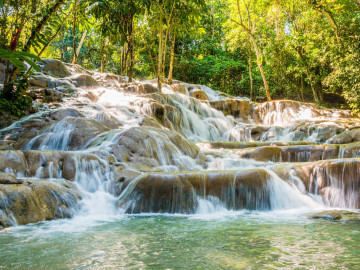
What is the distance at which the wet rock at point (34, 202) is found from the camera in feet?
13.7

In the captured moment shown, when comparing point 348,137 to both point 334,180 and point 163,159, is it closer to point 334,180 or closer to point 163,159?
point 334,180

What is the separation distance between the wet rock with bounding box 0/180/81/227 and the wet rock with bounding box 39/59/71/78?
10.9 m

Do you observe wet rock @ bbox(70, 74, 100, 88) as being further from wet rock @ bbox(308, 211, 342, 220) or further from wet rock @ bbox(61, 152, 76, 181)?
wet rock @ bbox(308, 211, 342, 220)

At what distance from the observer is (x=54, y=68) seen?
1484 cm

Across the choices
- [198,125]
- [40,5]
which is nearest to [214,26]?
[198,125]

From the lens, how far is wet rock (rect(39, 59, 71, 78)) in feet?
47.5

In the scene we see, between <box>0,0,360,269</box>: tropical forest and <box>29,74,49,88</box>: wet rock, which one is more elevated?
<box>29,74,49,88</box>: wet rock

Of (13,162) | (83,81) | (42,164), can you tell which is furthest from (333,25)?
(13,162)

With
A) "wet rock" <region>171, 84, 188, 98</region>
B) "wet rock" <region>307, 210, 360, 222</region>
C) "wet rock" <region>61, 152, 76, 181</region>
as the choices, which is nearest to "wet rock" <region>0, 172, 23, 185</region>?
"wet rock" <region>61, 152, 76, 181</region>

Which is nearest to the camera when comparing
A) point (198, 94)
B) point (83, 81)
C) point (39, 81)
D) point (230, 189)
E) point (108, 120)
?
point (230, 189)

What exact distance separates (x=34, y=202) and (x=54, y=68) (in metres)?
11.9

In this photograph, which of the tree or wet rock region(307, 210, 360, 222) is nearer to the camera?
wet rock region(307, 210, 360, 222)

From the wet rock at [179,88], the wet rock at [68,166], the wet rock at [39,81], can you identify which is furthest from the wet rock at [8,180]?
the wet rock at [179,88]

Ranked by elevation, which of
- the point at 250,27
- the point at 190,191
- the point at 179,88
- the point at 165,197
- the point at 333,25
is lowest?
the point at 165,197
